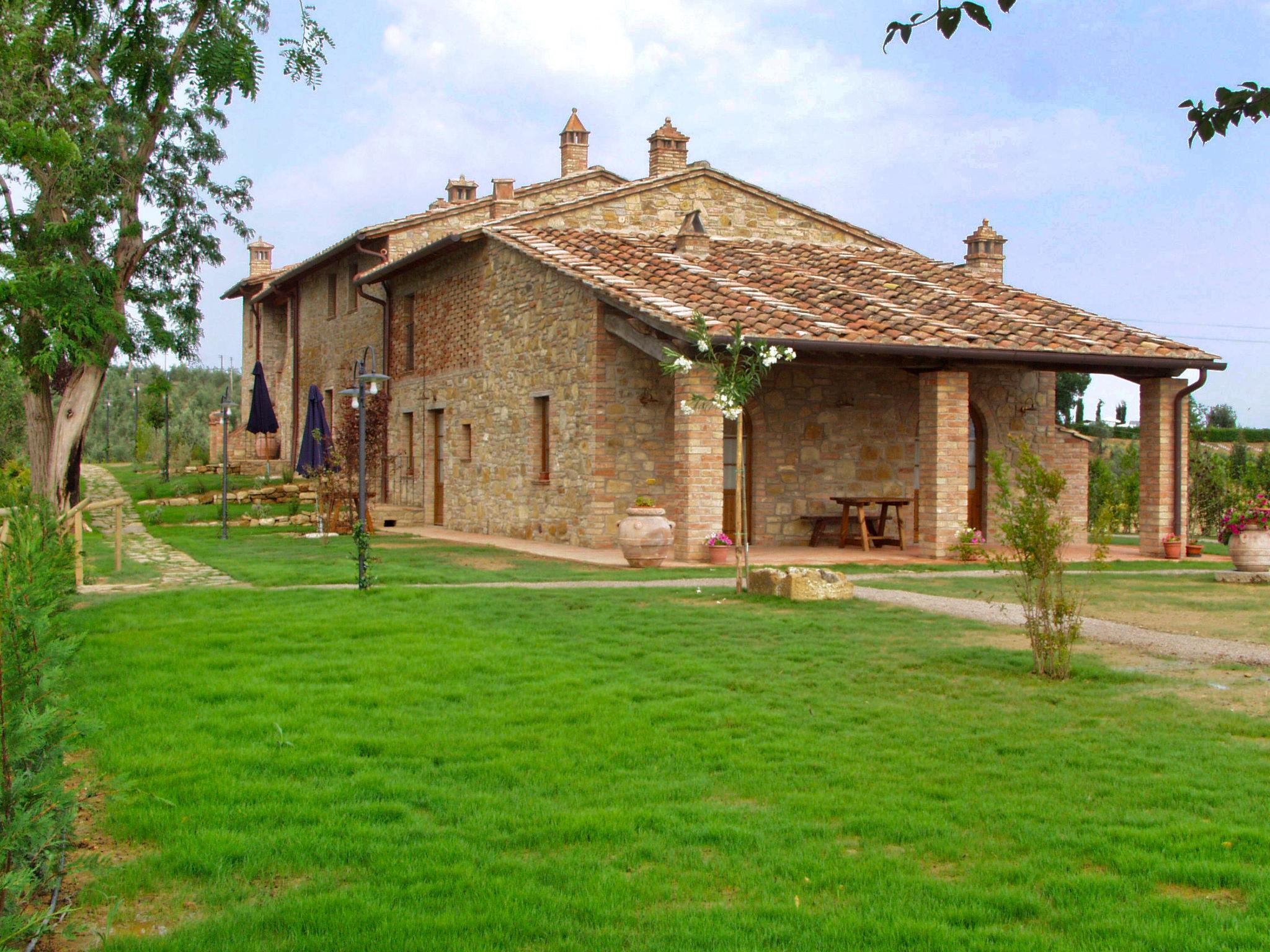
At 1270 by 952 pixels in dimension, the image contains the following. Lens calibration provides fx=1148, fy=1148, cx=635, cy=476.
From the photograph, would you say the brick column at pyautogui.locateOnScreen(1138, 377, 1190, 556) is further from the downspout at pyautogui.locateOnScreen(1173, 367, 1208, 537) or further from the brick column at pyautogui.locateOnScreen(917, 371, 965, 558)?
the brick column at pyautogui.locateOnScreen(917, 371, 965, 558)

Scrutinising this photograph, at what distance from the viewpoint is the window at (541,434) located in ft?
59.8

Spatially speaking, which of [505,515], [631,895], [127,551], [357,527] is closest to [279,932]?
[631,895]

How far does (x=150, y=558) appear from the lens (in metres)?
15.4

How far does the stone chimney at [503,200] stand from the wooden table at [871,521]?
9.69 m

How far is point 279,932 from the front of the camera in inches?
141

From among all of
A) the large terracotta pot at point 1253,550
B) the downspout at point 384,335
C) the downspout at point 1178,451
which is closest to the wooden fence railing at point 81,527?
the downspout at point 384,335

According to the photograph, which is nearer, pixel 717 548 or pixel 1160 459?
pixel 717 548

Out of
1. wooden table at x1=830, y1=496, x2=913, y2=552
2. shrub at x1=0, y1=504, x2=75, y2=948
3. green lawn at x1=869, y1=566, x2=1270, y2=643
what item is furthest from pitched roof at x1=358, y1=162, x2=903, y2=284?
shrub at x1=0, y1=504, x2=75, y2=948

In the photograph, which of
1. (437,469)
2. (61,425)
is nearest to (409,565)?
(437,469)

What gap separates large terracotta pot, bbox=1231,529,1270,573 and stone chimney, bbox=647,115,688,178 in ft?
39.7

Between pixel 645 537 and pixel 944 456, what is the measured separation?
447 centimetres

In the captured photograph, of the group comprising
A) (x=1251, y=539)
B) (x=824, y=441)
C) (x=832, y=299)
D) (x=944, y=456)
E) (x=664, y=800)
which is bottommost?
(x=664, y=800)

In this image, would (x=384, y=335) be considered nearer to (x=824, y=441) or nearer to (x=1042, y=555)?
(x=824, y=441)

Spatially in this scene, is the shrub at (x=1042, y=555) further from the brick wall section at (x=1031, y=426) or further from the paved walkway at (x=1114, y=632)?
the brick wall section at (x=1031, y=426)
